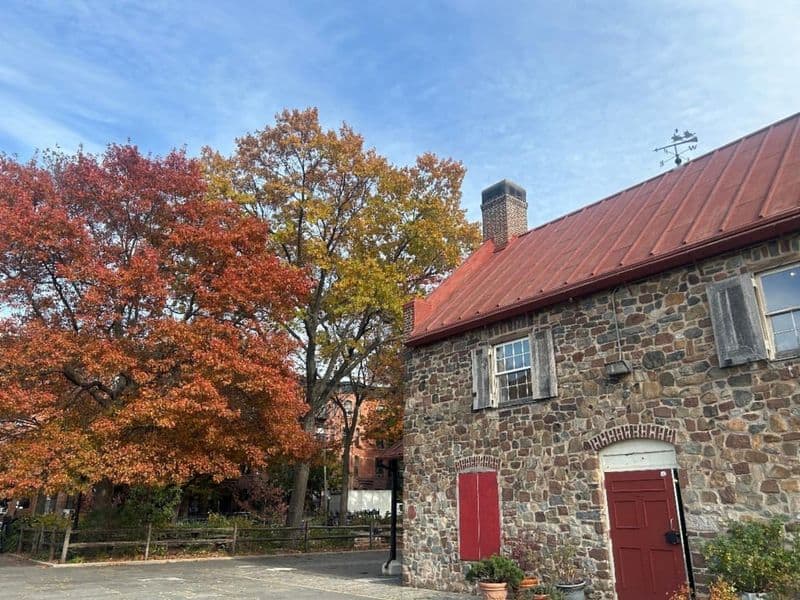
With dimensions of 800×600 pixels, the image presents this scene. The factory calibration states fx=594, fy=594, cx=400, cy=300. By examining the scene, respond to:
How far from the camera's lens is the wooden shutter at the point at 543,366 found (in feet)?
34.9

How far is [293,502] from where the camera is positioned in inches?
928

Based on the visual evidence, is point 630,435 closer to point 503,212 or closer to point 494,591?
point 494,591

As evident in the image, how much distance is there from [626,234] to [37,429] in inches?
604

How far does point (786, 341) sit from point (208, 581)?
12.1 m

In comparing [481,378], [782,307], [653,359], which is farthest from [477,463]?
[782,307]

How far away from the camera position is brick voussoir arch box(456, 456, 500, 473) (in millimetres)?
11391

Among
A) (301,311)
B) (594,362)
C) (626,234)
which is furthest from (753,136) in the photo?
A: (301,311)

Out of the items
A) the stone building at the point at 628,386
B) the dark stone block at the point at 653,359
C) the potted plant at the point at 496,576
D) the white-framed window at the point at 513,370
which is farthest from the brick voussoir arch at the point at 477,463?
the dark stone block at the point at 653,359

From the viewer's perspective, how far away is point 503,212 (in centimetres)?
1639

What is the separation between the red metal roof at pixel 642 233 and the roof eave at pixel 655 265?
0.01m

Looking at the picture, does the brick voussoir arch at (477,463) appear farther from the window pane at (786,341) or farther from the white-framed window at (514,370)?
the window pane at (786,341)

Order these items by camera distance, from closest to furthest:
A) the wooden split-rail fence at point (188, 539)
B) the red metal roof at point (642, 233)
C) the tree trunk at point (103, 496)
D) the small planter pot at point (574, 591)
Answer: the red metal roof at point (642, 233)
the small planter pot at point (574, 591)
the wooden split-rail fence at point (188, 539)
the tree trunk at point (103, 496)

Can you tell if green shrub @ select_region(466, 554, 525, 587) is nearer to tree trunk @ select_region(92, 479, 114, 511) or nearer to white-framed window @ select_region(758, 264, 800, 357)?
white-framed window @ select_region(758, 264, 800, 357)

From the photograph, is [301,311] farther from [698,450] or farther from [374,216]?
[698,450]
